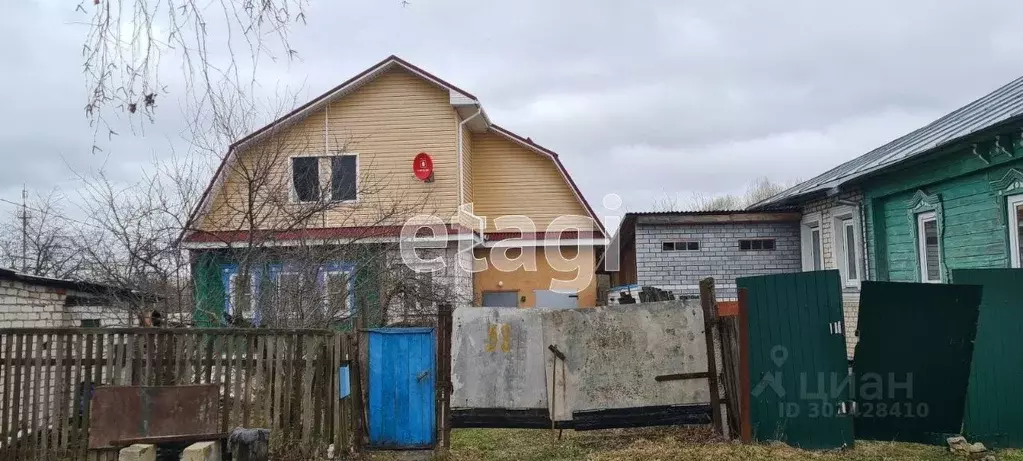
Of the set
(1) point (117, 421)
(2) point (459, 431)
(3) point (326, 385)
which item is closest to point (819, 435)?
(2) point (459, 431)

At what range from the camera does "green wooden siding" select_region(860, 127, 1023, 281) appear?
27.0 ft

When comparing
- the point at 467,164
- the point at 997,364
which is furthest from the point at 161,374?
the point at 467,164

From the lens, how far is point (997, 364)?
260 inches

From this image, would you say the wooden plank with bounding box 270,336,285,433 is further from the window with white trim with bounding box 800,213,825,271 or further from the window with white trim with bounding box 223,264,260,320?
the window with white trim with bounding box 800,213,825,271

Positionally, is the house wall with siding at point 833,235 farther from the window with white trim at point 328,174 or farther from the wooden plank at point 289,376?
the window with white trim at point 328,174

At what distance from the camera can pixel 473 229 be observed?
17.3 meters

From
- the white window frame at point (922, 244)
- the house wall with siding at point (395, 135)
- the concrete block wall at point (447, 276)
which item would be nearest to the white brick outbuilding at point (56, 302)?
the concrete block wall at point (447, 276)

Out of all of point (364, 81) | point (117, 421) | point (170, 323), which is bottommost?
point (117, 421)

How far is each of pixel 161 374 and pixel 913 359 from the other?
7.14m

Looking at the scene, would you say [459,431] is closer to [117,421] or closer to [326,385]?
[326,385]

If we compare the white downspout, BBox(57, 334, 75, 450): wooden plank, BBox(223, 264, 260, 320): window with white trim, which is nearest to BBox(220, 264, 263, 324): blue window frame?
BBox(223, 264, 260, 320): window with white trim

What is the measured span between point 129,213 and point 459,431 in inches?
232

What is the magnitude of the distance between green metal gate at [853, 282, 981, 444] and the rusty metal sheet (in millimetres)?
6235

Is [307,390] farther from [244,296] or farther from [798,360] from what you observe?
[798,360]
